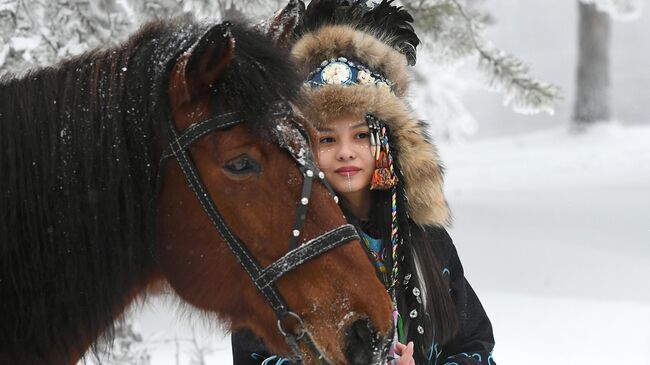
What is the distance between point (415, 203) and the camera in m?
2.88

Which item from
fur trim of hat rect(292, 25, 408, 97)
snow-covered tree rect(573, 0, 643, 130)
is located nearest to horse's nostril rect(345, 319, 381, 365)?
fur trim of hat rect(292, 25, 408, 97)

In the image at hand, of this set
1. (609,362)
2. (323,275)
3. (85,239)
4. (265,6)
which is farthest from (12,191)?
(609,362)

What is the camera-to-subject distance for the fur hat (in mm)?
2834

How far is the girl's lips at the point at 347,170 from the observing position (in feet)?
9.36

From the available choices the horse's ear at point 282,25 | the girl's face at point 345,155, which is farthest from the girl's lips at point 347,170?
the horse's ear at point 282,25

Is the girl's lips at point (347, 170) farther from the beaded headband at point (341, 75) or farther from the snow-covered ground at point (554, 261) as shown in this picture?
the snow-covered ground at point (554, 261)

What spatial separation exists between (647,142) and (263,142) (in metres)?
17.3

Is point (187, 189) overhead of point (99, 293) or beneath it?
overhead

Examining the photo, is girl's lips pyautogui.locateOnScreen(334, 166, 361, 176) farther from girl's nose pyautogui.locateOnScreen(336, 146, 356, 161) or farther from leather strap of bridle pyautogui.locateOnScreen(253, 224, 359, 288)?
leather strap of bridle pyautogui.locateOnScreen(253, 224, 359, 288)

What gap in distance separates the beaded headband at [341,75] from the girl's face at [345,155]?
0.16 m

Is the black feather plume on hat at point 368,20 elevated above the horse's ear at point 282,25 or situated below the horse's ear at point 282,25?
above

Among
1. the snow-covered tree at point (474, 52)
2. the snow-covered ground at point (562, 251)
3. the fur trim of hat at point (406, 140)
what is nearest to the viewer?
the fur trim of hat at point (406, 140)

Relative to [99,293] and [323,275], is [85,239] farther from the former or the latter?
[323,275]

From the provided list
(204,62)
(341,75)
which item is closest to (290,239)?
(204,62)
